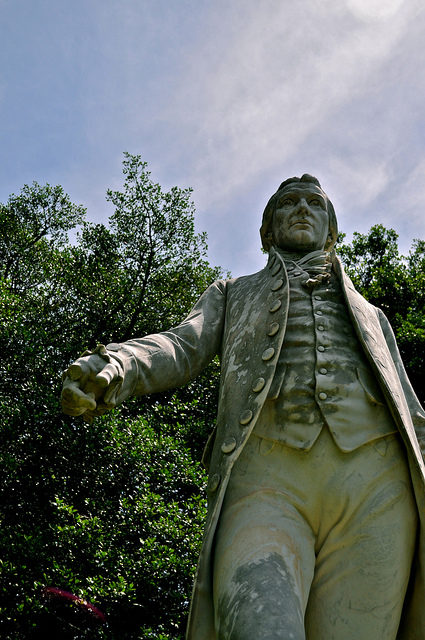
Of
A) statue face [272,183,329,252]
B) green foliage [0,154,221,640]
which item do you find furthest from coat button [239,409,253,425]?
green foliage [0,154,221,640]

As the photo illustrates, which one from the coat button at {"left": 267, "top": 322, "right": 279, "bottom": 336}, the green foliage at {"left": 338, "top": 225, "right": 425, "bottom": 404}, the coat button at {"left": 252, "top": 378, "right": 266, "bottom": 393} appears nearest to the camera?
the coat button at {"left": 252, "top": 378, "right": 266, "bottom": 393}

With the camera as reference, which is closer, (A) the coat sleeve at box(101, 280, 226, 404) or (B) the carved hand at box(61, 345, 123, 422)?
(B) the carved hand at box(61, 345, 123, 422)

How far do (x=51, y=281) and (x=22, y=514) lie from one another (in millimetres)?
7367

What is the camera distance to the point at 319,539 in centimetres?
302

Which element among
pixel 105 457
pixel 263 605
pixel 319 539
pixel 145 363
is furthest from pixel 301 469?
pixel 105 457

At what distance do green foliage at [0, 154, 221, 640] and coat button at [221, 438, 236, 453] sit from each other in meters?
7.25

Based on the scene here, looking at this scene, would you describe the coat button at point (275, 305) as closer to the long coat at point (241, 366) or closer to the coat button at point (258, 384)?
the long coat at point (241, 366)

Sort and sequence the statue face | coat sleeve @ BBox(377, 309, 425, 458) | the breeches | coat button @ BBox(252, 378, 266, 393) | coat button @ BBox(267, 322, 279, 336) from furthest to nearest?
the statue face
coat sleeve @ BBox(377, 309, 425, 458)
coat button @ BBox(267, 322, 279, 336)
coat button @ BBox(252, 378, 266, 393)
the breeches

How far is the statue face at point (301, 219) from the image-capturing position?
427 cm

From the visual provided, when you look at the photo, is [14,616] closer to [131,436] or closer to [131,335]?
[131,436]

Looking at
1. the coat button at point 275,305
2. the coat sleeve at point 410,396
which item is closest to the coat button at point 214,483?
the coat button at point 275,305

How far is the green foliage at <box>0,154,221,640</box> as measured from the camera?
33.4ft

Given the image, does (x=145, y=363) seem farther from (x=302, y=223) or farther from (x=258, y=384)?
→ (x=302, y=223)

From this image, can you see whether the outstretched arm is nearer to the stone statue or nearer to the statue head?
the stone statue
